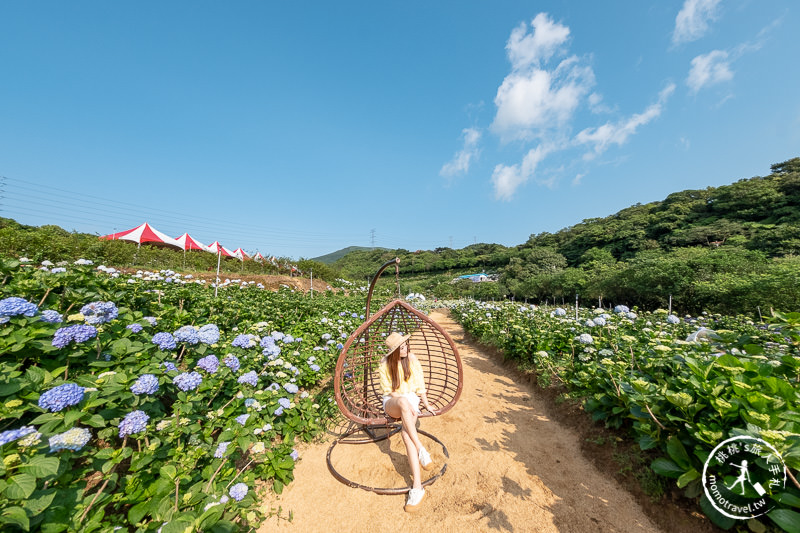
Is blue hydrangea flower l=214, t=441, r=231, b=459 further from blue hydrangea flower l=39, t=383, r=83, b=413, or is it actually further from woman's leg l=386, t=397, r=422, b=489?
woman's leg l=386, t=397, r=422, b=489

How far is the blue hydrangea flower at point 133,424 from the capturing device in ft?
4.64

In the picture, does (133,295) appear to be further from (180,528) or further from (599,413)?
(599,413)

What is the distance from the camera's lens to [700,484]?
1710 mm

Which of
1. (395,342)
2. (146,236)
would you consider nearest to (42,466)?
(395,342)

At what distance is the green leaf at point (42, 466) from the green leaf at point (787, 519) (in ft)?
10.8

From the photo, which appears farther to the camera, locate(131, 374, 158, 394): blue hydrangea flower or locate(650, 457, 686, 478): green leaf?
locate(650, 457, 686, 478): green leaf

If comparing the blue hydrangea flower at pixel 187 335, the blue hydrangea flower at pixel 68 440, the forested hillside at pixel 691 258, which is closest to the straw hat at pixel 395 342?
the forested hillside at pixel 691 258

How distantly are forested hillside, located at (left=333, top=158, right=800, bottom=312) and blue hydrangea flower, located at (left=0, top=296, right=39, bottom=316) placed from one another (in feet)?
7.50

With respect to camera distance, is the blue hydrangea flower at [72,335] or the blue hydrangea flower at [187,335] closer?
the blue hydrangea flower at [72,335]

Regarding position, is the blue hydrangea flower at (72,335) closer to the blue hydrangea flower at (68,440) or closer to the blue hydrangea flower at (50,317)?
the blue hydrangea flower at (50,317)

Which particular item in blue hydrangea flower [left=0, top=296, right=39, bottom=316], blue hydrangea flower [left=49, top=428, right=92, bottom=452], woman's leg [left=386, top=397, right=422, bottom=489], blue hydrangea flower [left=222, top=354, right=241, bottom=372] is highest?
blue hydrangea flower [left=0, top=296, right=39, bottom=316]

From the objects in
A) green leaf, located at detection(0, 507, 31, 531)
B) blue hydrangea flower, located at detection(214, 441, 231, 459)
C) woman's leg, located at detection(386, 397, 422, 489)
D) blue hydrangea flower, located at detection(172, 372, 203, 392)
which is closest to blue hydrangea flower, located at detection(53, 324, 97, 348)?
blue hydrangea flower, located at detection(172, 372, 203, 392)

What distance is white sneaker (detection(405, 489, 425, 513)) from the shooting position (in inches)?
83.3

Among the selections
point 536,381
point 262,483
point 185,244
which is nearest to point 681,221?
point 536,381
